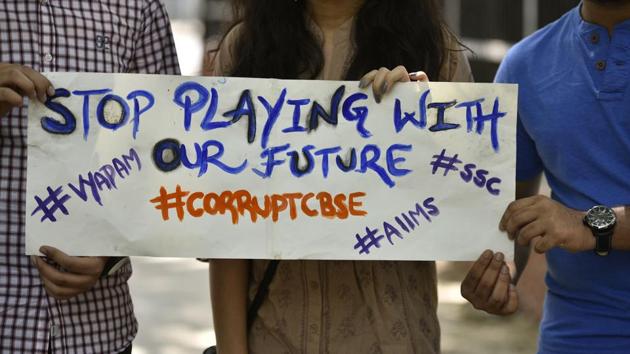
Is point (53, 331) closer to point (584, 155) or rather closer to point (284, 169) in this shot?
point (284, 169)

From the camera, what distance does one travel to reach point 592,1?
3.35 meters

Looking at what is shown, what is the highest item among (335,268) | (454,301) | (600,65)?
(600,65)

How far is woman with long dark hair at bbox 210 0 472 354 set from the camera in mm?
3242

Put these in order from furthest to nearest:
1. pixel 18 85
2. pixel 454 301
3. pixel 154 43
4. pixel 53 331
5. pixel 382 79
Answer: pixel 454 301 → pixel 154 43 → pixel 53 331 → pixel 382 79 → pixel 18 85

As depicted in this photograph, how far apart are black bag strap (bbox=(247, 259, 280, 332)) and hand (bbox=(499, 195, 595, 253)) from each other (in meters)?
0.64

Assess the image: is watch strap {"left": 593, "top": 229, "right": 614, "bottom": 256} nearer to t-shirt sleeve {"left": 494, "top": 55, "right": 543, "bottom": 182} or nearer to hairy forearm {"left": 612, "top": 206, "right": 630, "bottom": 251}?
hairy forearm {"left": 612, "top": 206, "right": 630, "bottom": 251}

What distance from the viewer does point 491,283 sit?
315 cm

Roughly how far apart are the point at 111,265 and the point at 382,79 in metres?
0.90

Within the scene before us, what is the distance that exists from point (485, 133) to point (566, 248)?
37 cm

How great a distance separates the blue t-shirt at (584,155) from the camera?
Answer: 3.30 m

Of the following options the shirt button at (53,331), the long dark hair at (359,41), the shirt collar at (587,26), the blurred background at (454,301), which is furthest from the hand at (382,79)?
the blurred background at (454,301)

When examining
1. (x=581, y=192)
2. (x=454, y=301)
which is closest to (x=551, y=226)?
(x=581, y=192)

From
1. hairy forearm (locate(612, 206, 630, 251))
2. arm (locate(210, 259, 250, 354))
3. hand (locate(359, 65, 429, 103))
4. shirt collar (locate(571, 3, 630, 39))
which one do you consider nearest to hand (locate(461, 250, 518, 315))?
hairy forearm (locate(612, 206, 630, 251))

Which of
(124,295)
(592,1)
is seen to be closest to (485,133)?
(592,1)
